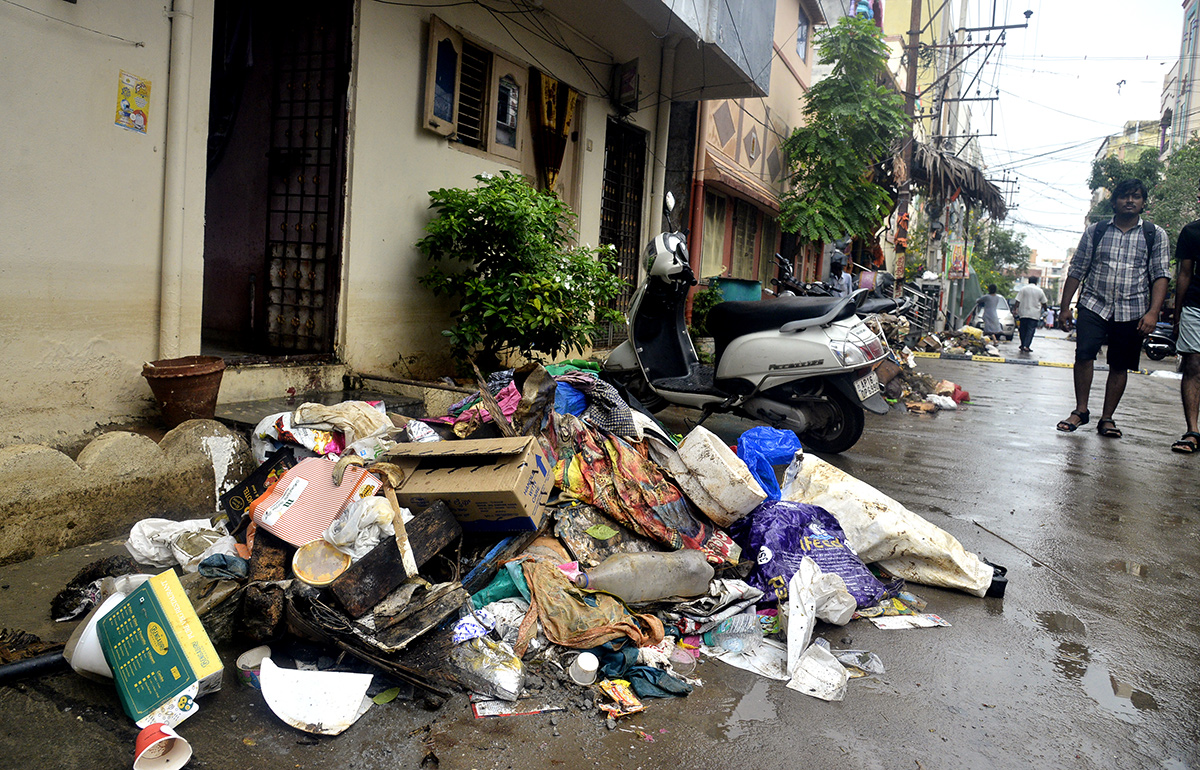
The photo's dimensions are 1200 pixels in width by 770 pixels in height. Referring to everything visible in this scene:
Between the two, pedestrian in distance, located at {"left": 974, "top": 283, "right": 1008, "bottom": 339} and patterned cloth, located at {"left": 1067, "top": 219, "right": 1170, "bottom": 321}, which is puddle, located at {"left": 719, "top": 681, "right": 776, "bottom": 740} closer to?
patterned cloth, located at {"left": 1067, "top": 219, "right": 1170, "bottom": 321}

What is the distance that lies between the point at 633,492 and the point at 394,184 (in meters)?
3.64

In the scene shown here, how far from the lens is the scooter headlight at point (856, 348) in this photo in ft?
16.8

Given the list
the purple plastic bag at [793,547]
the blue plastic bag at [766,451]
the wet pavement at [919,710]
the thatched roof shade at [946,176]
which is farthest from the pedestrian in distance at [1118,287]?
the thatched roof shade at [946,176]

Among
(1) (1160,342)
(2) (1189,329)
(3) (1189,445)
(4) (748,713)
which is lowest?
(4) (748,713)

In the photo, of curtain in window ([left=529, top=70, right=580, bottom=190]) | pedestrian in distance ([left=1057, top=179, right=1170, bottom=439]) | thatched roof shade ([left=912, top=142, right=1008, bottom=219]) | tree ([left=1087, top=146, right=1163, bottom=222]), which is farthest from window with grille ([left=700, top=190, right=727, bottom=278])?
tree ([left=1087, top=146, right=1163, bottom=222])

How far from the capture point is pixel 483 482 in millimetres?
2920

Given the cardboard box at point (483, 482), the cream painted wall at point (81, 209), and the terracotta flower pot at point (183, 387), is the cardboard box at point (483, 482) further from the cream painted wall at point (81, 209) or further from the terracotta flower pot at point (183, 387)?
the cream painted wall at point (81, 209)

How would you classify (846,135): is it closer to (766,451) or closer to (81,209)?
(766,451)

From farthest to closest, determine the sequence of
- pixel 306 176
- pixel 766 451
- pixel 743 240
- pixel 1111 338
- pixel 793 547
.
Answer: pixel 743 240, pixel 1111 338, pixel 306 176, pixel 766 451, pixel 793 547

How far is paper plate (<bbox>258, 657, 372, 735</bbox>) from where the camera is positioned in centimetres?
207

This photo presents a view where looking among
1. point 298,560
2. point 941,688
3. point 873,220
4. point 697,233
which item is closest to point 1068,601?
point 941,688

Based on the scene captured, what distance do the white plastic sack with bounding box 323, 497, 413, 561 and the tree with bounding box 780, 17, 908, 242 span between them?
38.0 ft

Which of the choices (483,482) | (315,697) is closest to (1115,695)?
(483,482)

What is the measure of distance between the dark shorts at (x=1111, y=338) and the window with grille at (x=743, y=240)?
7.88 metres
